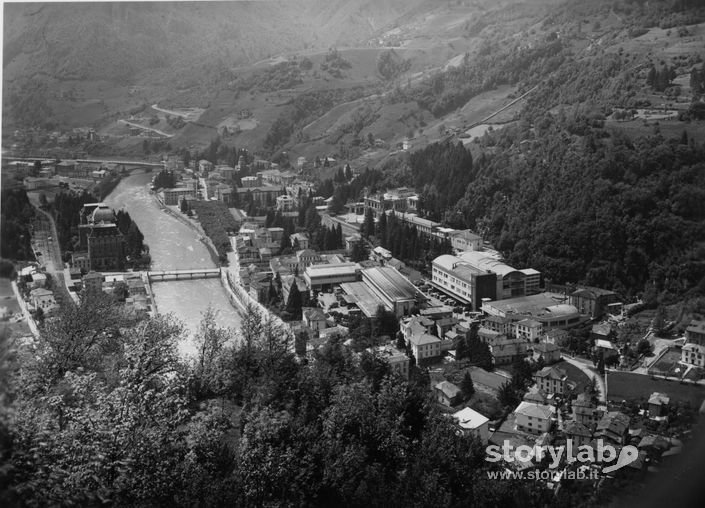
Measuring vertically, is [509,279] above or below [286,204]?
below

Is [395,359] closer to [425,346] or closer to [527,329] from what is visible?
[425,346]

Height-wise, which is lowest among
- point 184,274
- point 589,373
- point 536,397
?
point 589,373

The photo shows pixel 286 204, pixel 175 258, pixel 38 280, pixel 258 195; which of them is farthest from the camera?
pixel 258 195

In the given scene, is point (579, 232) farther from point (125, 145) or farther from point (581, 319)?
point (125, 145)

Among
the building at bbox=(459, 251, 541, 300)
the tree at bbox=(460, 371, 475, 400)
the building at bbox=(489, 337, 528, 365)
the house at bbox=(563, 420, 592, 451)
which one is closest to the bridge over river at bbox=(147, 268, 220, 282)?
the building at bbox=(459, 251, 541, 300)

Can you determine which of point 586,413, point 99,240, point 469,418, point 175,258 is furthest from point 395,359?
point 99,240
